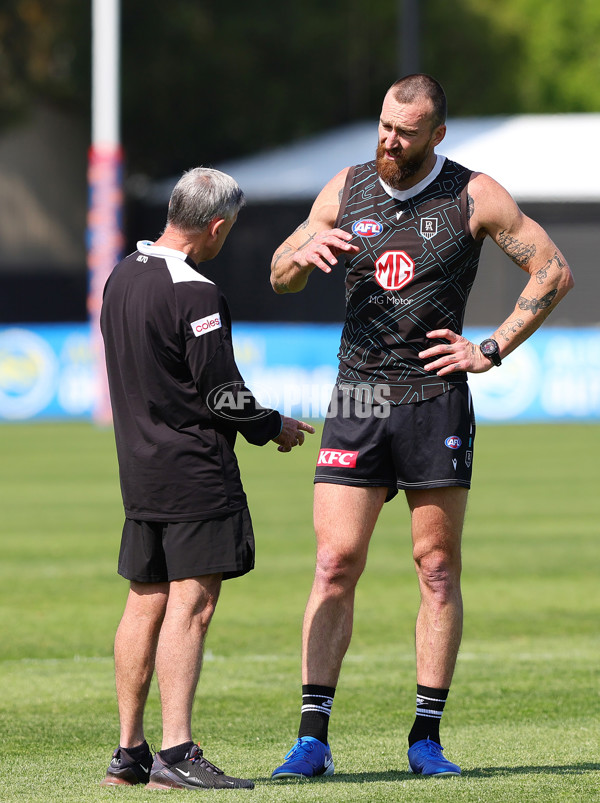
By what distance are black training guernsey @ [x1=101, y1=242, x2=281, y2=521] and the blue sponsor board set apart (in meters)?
17.6

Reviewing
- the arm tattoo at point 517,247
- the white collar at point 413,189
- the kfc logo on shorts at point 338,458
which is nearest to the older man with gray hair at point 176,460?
the kfc logo on shorts at point 338,458

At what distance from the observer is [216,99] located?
40.4 m

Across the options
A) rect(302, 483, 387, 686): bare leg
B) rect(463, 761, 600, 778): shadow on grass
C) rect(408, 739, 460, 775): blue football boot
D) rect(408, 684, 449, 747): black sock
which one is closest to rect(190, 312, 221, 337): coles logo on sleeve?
rect(302, 483, 387, 686): bare leg

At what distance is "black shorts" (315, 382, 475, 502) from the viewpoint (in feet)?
18.9

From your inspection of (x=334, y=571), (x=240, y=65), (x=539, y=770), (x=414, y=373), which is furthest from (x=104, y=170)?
(x=539, y=770)

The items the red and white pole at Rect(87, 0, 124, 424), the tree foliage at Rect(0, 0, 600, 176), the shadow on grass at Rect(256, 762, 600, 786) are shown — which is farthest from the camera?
the tree foliage at Rect(0, 0, 600, 176)

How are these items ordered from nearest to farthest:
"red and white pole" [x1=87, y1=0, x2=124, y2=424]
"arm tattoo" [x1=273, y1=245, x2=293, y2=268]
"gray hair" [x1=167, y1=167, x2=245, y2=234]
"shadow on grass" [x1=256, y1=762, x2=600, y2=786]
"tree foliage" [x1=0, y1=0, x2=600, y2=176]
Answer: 1. "gray hair" [x1=167, y1=167, x2=245, y2=234]
2. "shadow on grass" [x1=256, y1=762, x2=600, y2=786]
3. "arm tattoo" [x1=273, y1=245, x2=293, y2=268]
4. "red and white pole" [x1=87, y1=0, x2=124, y2=424]
5. "tree foliage" [x1=0, y1=0, x2=600, y2=176]

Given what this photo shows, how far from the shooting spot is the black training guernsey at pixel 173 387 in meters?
5.25

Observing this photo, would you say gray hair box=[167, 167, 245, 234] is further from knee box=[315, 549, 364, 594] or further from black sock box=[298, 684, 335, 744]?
black sock box=[298, 684, 335, 744]

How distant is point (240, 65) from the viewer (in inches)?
1571

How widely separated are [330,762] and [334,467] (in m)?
1.12

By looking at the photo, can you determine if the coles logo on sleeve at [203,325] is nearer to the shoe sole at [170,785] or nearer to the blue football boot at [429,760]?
the shoe sole at [170,785]

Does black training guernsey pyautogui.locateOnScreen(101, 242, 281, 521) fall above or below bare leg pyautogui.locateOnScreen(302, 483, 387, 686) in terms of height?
above

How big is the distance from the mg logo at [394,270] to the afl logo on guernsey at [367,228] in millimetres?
93
